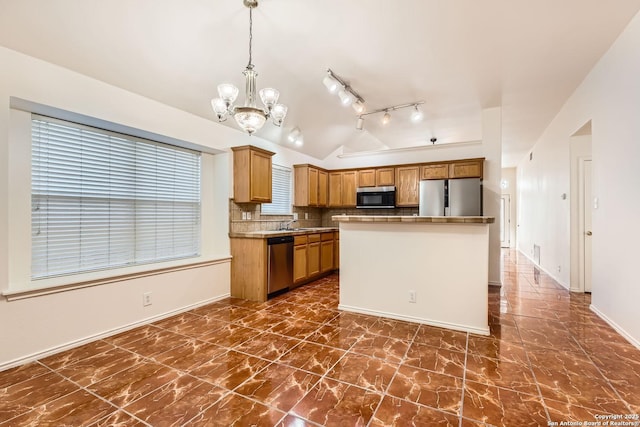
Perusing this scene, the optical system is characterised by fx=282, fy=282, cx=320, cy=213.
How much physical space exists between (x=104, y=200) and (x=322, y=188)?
13.1ft

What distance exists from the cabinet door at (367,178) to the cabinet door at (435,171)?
3.24ft

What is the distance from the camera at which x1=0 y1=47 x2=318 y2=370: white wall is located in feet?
7.42

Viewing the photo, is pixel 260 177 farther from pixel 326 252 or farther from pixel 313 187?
pixel 326 252

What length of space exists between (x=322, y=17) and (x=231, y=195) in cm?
263

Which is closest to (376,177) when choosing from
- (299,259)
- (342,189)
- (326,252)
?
(342,189)

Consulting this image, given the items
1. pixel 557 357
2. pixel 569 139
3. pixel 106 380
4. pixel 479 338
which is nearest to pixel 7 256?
pixel 106 380

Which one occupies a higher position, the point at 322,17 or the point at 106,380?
the point at 322,17

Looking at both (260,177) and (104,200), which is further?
(260,177)

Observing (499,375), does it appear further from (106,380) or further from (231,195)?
(231,195)

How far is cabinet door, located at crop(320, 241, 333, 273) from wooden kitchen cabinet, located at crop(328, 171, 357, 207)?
3.31 feet

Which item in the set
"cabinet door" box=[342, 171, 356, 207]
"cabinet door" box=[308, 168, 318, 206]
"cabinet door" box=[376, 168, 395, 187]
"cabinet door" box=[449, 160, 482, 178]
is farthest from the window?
"cabinet door" box=[449, 160, 482, 178]

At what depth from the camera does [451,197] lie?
187 inches

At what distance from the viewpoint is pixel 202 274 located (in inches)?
150

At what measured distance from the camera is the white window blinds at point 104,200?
267 centimetres
